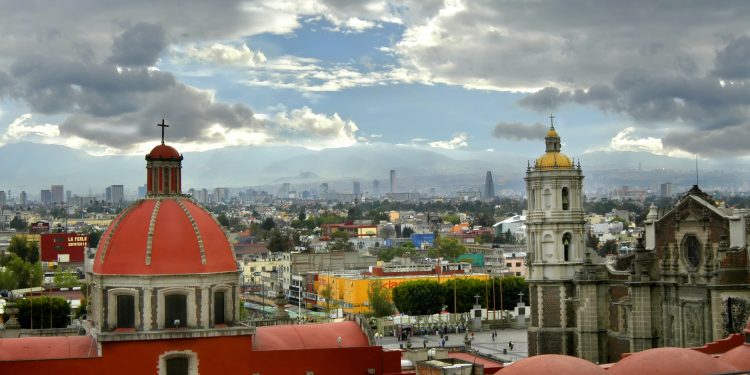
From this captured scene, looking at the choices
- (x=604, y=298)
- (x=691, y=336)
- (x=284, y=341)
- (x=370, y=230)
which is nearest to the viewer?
(x=284, y=341)

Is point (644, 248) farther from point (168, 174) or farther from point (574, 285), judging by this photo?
point (168, 174)

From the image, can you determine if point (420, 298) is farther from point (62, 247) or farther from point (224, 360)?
point (62, 247)

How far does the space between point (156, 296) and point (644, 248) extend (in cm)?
2172

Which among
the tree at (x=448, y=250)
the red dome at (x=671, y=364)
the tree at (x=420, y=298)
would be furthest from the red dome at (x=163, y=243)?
the tree at (x=448, y=250)

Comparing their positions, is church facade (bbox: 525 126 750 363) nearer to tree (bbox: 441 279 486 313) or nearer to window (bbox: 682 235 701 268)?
window (bbox: 682 235 701 268)

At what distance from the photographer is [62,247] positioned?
11506 centimetres

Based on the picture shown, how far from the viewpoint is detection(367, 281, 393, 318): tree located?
75.6 meters

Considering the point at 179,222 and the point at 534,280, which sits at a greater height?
the point at 179,222

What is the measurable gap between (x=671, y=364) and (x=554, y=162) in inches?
965

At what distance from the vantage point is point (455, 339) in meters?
66.6

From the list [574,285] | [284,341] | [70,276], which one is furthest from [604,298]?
[70,276]

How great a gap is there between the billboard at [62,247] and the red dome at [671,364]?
96577 millimetres

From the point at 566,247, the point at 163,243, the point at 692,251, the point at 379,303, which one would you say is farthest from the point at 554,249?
the point at 379,303

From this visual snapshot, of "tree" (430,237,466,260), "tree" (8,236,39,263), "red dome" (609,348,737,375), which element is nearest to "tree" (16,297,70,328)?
"red dome" (609,348,737,375)
